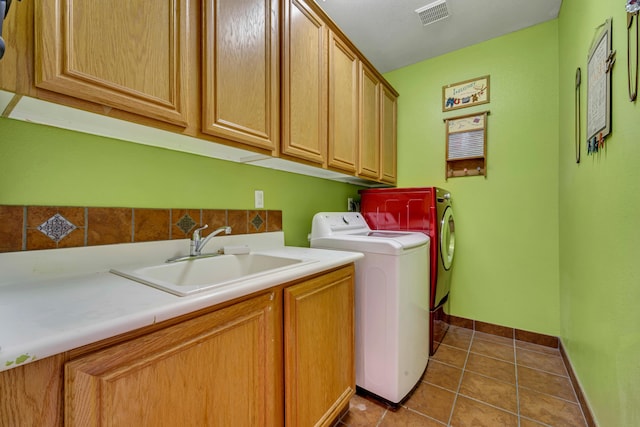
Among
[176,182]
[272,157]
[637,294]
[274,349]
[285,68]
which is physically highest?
[285,68]

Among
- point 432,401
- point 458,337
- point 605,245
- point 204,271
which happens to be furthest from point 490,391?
point 204,271

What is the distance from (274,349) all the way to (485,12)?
278 cm

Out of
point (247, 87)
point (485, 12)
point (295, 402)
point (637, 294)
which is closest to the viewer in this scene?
point (637, 294)

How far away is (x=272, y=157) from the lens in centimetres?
138

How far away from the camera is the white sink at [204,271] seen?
2.81 ft

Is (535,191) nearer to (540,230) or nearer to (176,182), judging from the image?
(540,230)

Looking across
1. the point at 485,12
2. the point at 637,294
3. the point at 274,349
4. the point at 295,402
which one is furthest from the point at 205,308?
the point at 485,12

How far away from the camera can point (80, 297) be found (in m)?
0.72

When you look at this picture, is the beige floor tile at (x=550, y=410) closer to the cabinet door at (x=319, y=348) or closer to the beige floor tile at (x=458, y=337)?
the beige floor tile at (x=458, y=337)

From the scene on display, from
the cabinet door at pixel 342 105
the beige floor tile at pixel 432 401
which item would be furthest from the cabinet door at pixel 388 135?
the beige floor tile at pixel 432 401

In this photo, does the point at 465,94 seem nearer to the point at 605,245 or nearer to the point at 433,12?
the point at 433,12

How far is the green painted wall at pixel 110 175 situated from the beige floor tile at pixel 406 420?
4.66ft

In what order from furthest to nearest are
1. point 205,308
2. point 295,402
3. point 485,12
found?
point 485,12, point 295,402, point 205,308

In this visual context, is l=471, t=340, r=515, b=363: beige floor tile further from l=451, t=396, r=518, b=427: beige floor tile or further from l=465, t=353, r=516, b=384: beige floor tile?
l=451, t=396, r=518, b=427: beige floor tile
